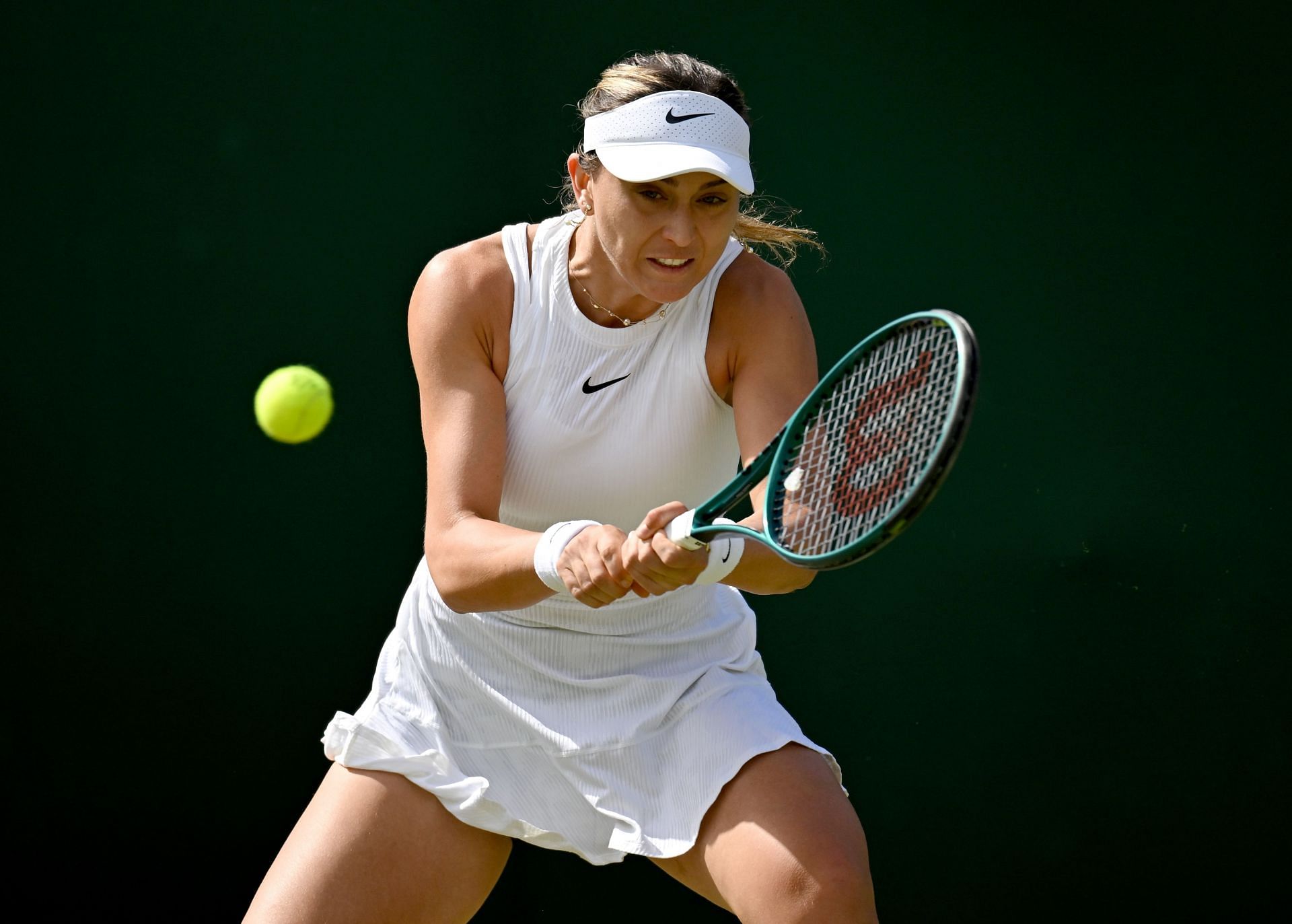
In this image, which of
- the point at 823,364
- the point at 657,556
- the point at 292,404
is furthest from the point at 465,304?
the point at 823,364

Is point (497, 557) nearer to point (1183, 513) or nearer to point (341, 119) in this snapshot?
point (341, 119)

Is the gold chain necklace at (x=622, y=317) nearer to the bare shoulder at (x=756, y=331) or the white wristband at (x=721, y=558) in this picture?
the bare shoulder at (x=756, y=331)

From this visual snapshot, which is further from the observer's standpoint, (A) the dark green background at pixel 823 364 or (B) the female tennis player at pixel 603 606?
(A) the dark green background at pixel 823 364

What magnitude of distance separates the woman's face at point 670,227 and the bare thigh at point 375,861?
703 millimetres

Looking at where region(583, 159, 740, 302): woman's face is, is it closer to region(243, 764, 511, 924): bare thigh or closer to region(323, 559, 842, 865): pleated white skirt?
region(323, 559, 842, 865): pleated white skirt

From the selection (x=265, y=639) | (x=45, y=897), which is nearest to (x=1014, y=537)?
(x=265, y=639)

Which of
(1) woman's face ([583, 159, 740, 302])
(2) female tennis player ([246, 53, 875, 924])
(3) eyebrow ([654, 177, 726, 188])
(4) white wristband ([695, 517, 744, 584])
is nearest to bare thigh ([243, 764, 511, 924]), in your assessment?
(2) female tennis player ([246, 53, 875, 924])

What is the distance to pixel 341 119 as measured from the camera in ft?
8.89

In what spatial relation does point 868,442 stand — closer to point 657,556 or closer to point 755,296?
point 657,556

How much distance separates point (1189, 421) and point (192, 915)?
2.07 meters

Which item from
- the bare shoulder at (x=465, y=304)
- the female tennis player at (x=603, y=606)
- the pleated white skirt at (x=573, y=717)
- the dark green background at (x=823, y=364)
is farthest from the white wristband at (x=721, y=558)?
the dark green background at (x=823, y=364)

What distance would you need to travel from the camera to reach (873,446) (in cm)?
158

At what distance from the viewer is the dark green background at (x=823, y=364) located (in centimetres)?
264

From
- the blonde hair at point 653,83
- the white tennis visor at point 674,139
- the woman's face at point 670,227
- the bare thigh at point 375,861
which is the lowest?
the bare thigh at point 375,861
